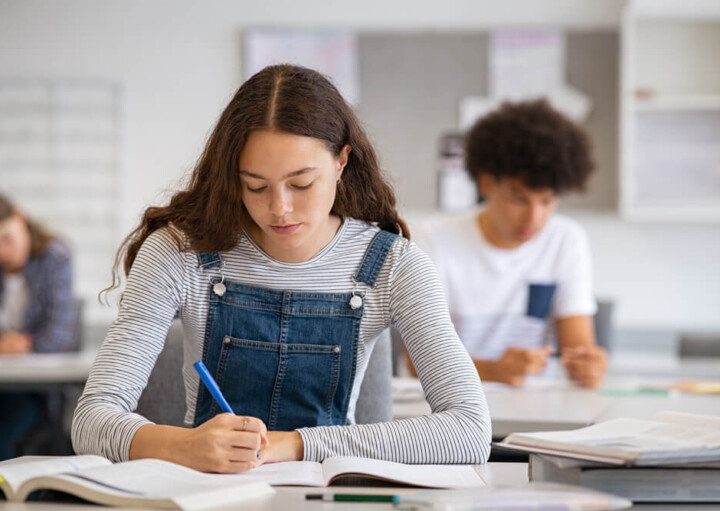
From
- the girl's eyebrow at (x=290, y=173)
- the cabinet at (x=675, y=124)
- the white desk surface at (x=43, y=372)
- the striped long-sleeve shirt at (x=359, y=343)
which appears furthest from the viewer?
the cabinet at (x=675, y=124)

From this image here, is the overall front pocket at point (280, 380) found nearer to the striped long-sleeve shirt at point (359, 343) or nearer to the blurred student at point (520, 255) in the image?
the striped long-sleeve shirt at point (359, 343)

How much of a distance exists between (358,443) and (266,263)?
1.31 feet

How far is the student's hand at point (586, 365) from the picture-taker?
2.43 meters

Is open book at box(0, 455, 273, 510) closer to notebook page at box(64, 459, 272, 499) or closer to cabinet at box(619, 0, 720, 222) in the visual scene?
notebook page at box(64, 459, 272, 499)

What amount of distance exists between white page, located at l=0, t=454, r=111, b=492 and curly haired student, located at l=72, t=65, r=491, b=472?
0.68ft

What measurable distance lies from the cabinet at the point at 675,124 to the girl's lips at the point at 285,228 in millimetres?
2832

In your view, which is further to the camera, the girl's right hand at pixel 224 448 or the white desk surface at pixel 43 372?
the white desk surface at pixel 43 372

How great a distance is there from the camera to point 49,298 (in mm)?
3826

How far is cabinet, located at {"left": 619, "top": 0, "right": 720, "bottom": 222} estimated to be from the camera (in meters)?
4.21

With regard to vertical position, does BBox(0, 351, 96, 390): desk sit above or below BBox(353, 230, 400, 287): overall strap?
below

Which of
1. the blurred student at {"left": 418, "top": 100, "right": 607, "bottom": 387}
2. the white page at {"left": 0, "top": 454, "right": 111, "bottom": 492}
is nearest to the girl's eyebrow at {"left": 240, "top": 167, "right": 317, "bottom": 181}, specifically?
the white page at {"left": 0, "top": 454, "right": 111, "bottom": 492}

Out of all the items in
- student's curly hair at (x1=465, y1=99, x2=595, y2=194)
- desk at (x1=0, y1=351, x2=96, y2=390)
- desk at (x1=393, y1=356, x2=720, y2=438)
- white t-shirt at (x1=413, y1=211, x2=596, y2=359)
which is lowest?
desk at (x1=0, y1=351, x2=96, y2=390)

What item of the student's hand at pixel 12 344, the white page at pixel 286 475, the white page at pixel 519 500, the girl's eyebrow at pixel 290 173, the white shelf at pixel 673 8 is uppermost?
the white shelf at pixel 673 8

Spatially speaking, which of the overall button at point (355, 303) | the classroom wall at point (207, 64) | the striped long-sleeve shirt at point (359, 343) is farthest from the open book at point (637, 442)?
the classroom wall at point (207, 64)
